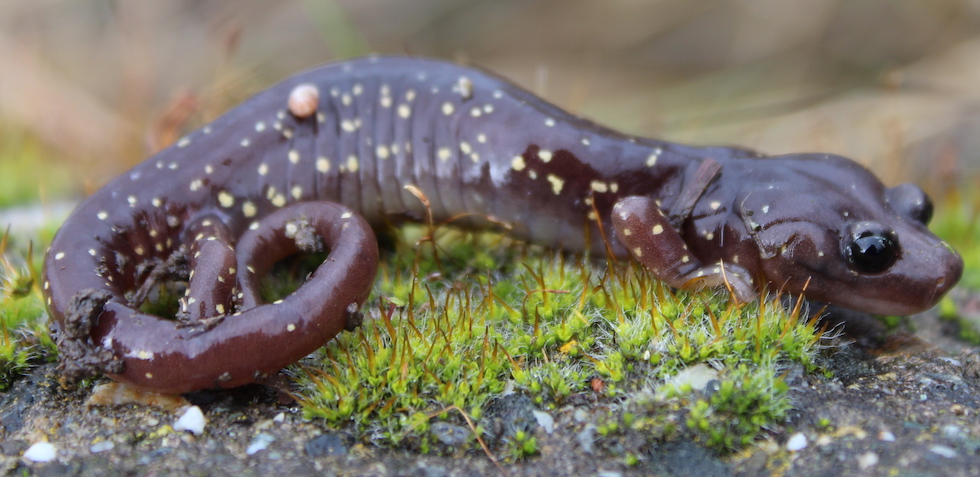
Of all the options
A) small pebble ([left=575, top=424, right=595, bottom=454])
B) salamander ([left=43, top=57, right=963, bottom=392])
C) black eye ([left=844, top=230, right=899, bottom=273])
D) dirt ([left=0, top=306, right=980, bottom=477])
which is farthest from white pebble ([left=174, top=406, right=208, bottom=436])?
black eye ([left=844, top=230, right=899, bottom=273])

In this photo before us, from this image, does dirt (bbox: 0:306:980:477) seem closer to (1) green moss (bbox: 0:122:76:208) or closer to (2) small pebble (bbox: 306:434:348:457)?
(2) small pebble (bbox: 306:434:348:457)

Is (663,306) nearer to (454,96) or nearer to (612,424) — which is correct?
(612,424)

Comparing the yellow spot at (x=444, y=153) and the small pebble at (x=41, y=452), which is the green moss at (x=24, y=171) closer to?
the small pebble at (x=41, y=452)

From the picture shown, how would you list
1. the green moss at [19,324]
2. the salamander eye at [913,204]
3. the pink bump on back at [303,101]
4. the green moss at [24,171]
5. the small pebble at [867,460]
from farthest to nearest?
the green moss at [24,171], the pink bump on back at [303,101], the salamander eye at [913,204], the green moss at [19,324], the small pebble at [867,460]

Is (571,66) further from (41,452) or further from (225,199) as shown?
(41,452)

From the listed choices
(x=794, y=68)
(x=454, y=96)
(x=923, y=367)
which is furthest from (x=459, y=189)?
(x=794, y=68)

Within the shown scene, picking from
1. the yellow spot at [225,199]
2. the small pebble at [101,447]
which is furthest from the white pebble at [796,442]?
the yellow spot at [225,199]
